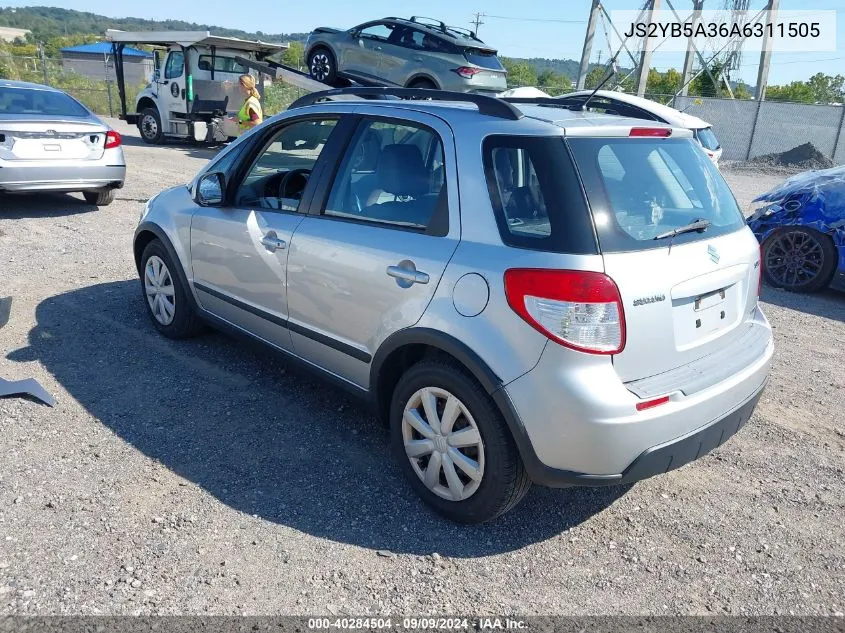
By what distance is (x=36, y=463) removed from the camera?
11.4 feet

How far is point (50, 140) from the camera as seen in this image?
8.29 metres

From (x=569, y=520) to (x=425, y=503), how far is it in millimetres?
671

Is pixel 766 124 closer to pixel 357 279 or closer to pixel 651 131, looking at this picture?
pixel 651 131

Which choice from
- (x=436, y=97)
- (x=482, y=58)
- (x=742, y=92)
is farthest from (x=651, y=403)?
(x=742, y=92)

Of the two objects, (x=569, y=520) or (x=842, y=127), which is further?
(x=842, y=127)

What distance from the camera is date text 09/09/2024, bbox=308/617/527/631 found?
2.55 metres

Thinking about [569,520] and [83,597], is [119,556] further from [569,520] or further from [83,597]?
[569,520]

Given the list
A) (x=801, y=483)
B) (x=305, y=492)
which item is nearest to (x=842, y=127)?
(x=801, y=483)

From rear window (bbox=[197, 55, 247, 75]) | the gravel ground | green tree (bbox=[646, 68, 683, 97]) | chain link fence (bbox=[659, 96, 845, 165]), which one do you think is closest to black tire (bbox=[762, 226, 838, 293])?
the gravel ground

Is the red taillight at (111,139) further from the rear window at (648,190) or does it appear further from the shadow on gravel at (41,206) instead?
the rear window at (648,190)

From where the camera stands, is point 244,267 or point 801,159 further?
point 801,159

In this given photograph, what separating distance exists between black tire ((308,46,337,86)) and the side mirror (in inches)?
374

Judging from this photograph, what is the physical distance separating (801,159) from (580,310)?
22954mm

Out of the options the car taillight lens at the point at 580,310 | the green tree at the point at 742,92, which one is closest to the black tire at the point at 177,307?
the car taillight lens at the point at 580,310
